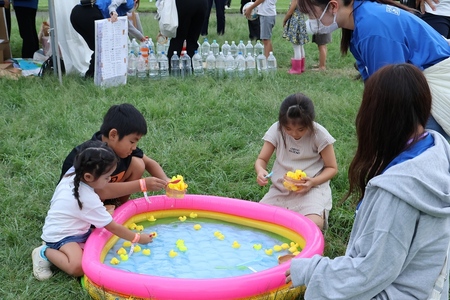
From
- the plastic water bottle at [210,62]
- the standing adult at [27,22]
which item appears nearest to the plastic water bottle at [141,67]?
the plastic water bottle at [210,62]

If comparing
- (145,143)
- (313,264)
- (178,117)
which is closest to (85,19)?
(178,117)

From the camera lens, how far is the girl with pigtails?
298 cm

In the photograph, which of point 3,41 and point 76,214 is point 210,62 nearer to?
point 3,41

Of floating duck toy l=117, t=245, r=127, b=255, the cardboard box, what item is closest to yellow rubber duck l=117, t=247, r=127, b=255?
floating duck toy l=117, t=245, r=127, b=255

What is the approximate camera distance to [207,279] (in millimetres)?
2623

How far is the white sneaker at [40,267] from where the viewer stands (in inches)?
118

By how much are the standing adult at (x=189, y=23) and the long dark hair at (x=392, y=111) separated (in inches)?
196

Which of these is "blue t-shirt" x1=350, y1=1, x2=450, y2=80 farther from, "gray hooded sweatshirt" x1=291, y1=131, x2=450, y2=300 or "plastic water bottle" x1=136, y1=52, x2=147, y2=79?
"plastic water bottle" x1=136, y1=52, x2=147, y2=79

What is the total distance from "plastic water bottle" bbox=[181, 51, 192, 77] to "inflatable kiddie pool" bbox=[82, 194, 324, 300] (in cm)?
357

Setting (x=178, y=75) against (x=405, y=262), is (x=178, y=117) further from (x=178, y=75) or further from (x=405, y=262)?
(x=405, y=262)

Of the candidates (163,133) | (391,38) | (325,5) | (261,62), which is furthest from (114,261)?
(261,62)

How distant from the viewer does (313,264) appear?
2.16m

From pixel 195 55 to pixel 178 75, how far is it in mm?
320

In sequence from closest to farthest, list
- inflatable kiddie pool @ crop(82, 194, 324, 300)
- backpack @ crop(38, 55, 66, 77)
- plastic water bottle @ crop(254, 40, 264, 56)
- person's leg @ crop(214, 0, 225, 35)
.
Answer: inflatable kiddie pool @ crop(82, 194, 324, 300)
backpack @ crop(38, 55, 66, 77)
plastic water bottle @ crop(254, 40, 264, 56)
person's leg @ crop(214, 0, 225, 35)
